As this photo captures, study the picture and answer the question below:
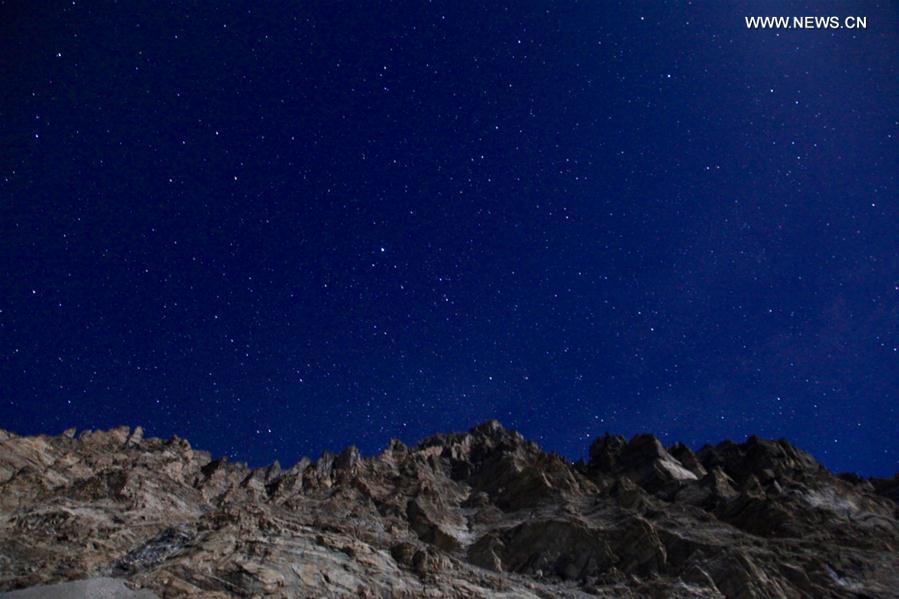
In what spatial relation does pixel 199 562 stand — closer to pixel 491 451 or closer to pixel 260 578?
pixel 260 578

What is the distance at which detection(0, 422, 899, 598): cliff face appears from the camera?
2800cm

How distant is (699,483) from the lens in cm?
6419

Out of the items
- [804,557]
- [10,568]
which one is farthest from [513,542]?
[10,568]

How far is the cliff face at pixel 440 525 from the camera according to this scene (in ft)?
91.9

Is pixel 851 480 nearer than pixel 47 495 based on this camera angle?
No

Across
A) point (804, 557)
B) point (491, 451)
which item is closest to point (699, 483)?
point (804, 557)

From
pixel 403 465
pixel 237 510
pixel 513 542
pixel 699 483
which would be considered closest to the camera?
pixel 237 510

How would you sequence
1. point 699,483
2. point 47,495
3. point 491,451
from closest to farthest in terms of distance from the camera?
point 47,495 → point 699,483 → point 491,451

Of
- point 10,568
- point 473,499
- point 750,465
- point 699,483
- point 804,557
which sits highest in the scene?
point 750,465

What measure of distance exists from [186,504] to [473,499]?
111 feet

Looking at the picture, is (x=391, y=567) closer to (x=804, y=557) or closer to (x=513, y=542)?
(x=513, y=542)

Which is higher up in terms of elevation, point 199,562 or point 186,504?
point 186,504

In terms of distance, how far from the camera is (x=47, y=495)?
4025cm

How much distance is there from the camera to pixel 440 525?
52125 mm
